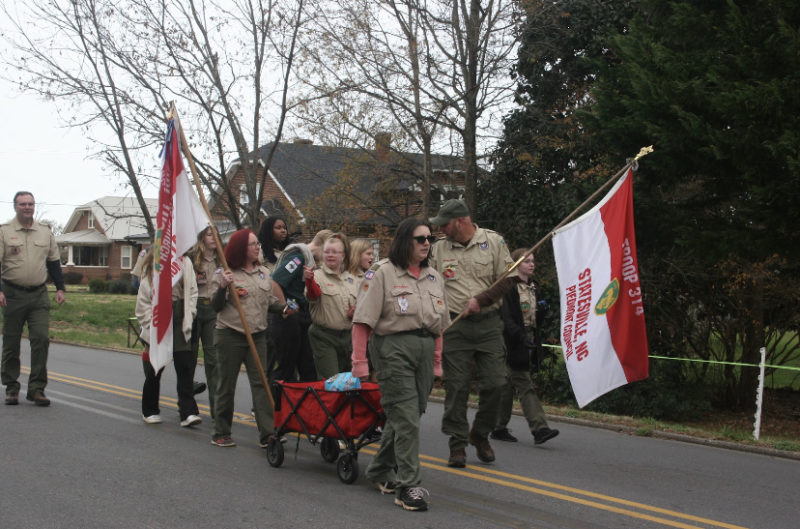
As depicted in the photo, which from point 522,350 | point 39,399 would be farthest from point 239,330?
point 39,399

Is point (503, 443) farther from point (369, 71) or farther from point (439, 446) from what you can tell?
point (369, 71)

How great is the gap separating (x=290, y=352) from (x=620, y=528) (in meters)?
3.78

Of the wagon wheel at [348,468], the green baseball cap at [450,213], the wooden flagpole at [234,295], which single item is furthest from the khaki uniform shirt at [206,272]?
the wagon wheel at [348,468]

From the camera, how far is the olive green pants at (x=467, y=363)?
6.83 metres

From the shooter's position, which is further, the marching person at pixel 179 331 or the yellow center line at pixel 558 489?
the marching person at pixel 179 331

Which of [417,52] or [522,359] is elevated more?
[417,52]

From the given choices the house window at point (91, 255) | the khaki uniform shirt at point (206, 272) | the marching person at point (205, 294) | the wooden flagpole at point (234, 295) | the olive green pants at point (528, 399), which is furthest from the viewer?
the house window at point (91, 255)

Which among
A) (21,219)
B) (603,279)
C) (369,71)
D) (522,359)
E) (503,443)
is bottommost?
(503,443)

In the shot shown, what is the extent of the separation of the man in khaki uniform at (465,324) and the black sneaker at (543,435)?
4.07 feet

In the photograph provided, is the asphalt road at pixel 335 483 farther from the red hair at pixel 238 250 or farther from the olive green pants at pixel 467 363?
the red hair at pixel 238 250

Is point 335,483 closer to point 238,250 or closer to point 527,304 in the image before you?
point 238,250

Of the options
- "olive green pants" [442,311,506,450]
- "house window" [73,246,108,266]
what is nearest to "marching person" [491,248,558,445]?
"olive green pants" [442,311,506,450]

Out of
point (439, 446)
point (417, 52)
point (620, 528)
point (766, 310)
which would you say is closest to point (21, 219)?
point (439, 446)

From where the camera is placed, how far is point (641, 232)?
12078 mm
